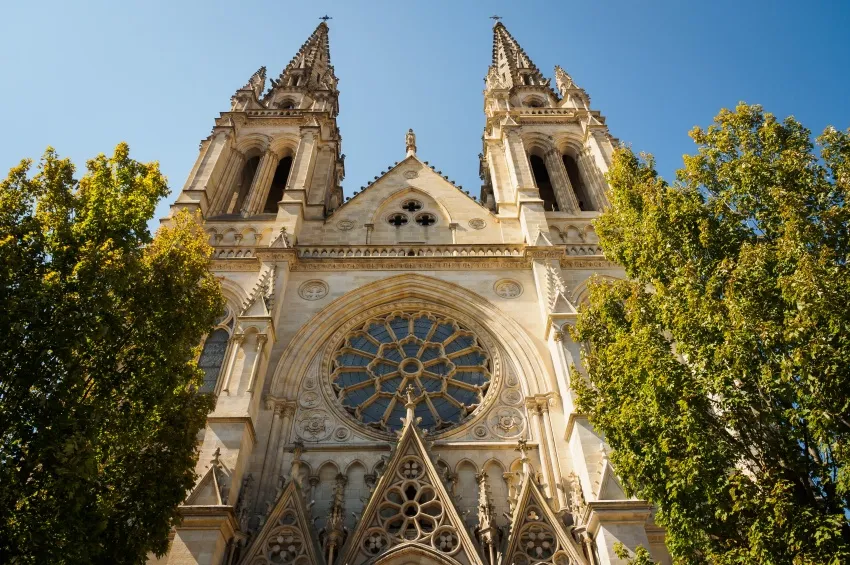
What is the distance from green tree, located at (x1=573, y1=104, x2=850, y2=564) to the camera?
6887 mm

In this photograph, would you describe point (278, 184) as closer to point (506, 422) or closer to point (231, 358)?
point (231, 358)

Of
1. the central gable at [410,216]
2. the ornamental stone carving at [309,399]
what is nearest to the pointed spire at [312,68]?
the central gable at [410,216]

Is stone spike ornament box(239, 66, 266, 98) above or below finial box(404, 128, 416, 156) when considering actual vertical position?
above

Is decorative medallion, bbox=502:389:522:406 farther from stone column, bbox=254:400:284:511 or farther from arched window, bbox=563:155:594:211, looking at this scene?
arched window, bbox=563:155:594:211

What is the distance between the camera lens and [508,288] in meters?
17.0

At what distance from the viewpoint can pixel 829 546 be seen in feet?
21.2

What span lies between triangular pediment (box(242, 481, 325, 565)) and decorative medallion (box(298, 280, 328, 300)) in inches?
248

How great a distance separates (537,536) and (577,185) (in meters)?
15.9

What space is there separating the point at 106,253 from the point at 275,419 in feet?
21.3

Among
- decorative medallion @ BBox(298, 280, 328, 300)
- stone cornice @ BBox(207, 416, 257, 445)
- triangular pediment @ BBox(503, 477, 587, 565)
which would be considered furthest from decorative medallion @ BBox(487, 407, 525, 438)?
decorative medallion @ BBox(298, 280, 328, 300)

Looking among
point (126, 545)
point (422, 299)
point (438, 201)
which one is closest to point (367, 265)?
point (422, 299)

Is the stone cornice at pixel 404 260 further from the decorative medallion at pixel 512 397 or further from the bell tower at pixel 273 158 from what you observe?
the decorative medallion at pixel 512 397

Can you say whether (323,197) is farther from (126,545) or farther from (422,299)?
(126,545)

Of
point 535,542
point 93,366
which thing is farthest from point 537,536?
point 93,366
